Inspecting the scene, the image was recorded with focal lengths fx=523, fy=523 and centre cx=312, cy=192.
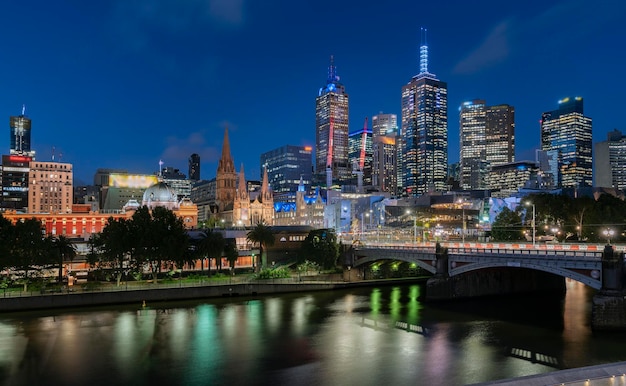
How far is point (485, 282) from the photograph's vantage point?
8862cm

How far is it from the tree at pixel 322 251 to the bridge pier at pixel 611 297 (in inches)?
2216

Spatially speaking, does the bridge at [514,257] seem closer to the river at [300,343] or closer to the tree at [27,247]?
the river at [300,343]

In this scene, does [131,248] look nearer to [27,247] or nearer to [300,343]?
[27,247]

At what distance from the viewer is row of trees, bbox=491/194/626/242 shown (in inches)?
4134

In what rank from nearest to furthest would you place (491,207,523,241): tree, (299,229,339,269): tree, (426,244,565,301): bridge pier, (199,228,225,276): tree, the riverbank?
the riverbank, (426,244,565,301): bridge pier, (199,228,225,276): tree, (299,229,339,269): tree, (491,207,523,241): tree

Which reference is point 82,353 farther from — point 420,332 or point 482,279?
point 482,279

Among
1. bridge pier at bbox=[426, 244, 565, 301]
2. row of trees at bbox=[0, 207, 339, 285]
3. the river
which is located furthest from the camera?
bridge pier at bbox=[426, 244, 565, 301]

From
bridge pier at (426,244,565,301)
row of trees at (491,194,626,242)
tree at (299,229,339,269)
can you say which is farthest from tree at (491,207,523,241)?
tree at (299,229,339,269)

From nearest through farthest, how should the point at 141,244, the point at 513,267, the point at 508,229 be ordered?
the point at 513,267
the point at 141,244
the point at 508,229

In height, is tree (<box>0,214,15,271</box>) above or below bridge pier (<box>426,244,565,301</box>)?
above

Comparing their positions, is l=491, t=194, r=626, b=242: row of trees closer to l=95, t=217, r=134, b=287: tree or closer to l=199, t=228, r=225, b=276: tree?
l=199, t=228, r=225, b=276: tree

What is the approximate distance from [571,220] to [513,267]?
131 ft

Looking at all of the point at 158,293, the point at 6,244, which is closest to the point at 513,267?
the point at 158,293

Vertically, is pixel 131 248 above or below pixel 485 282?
above
